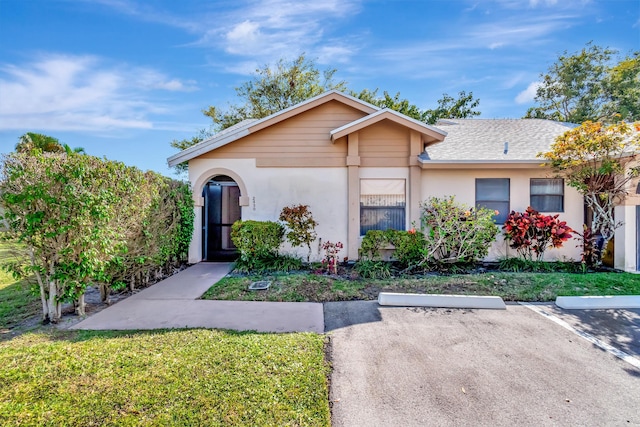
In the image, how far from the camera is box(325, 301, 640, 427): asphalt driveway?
2.71 m

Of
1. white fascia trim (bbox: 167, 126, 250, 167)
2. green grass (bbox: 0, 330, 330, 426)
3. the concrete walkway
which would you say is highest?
white fascia trim (bbox: 167, 126, 250, 167)

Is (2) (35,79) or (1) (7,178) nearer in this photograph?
(1) (7,178)

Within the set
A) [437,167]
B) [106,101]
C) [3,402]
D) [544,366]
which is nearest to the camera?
[3,402]

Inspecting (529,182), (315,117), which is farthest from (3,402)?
(529,182)

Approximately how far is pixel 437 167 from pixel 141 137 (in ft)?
66.3

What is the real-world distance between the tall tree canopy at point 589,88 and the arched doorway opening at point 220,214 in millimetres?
27689

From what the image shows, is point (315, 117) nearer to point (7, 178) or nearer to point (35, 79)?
point (7, 178)

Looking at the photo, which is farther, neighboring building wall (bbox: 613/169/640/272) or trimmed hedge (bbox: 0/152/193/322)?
neighboring building wall (bbox: 613/169/640/272)

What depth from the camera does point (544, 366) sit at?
3529 millimetres

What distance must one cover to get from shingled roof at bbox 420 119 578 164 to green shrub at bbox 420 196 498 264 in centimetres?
167

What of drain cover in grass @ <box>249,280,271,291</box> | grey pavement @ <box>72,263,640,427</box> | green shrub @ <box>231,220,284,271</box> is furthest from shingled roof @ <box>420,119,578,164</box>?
drain cover in grass @ <box>249,280,271,291</box>

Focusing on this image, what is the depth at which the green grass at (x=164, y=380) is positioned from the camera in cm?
254

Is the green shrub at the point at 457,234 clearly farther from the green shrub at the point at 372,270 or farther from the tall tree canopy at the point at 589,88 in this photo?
the tall tree canopy at the point at 589,88

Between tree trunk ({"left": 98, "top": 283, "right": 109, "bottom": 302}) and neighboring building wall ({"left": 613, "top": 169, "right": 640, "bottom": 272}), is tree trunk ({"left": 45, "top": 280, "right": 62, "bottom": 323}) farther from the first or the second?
neighboring building wall ({"left": 613, "top": 169, "right": 640, "bottom": 272})
